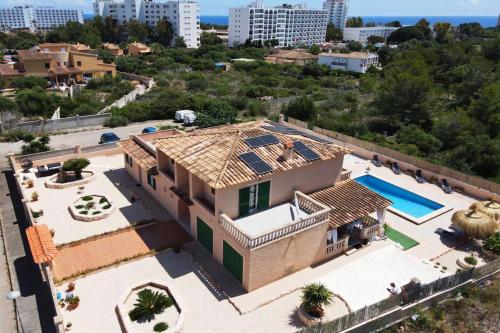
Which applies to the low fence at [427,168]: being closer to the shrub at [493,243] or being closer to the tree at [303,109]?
the tree at [303,109]

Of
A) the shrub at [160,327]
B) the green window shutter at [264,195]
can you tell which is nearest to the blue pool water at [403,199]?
the green window shutter at [264,195]

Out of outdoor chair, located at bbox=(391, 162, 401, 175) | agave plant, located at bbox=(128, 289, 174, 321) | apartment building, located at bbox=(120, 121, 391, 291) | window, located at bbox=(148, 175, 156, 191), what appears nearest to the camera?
agave plant, located at bbox=(128, 289, 174, 321)

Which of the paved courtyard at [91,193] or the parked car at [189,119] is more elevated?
the parked car at [189,119]

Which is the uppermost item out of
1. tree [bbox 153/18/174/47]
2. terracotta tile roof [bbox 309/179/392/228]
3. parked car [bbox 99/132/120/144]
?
tree [bbox 153/18/174/47]

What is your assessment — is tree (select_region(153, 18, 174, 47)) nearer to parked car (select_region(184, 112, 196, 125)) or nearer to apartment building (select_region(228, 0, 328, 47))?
apartment building (select_region(228, 0, 328, 47))

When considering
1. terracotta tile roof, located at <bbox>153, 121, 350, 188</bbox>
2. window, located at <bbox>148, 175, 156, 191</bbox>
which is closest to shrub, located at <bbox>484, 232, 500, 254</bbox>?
terracotta tile roof, located at <bbox>153, 121, 350, 188</bbox>

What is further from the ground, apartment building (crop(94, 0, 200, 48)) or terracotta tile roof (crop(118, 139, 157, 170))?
apartment building (crop(94, 0, 200, 48))

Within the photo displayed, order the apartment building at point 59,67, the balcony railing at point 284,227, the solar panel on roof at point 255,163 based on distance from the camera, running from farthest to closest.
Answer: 1. the apartment building at point 59,67
2. the solar panel on roof at point 255,163
3. the balcony railing at point 284,227
